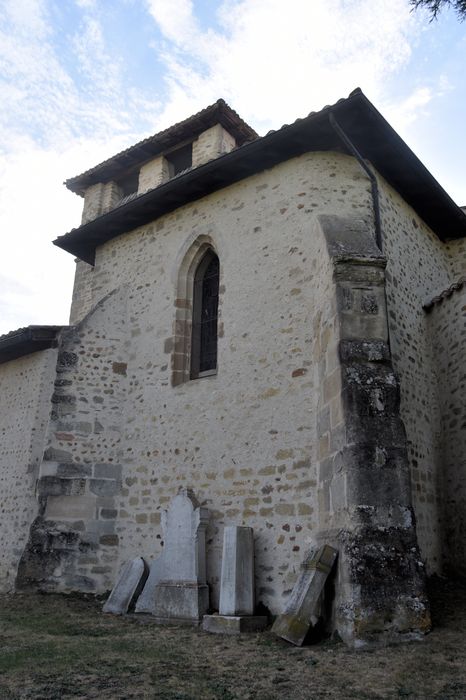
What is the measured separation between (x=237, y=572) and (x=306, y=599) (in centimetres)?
136

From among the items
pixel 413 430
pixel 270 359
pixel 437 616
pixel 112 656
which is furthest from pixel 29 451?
pixel 437 616

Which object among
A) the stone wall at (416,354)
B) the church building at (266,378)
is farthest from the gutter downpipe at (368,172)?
the stone wall at (416,354)

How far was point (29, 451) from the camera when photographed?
30.8ft

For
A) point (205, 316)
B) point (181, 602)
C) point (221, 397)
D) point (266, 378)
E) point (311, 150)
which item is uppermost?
point (311, 150)

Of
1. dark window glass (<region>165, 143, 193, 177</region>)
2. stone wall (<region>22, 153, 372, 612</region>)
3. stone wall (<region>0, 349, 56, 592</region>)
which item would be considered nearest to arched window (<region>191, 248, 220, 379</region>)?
stone wall (<region>22, 153, 372, 612</region>)

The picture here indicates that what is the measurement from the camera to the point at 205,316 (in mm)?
9109

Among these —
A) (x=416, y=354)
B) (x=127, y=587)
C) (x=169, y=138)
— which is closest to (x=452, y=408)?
(x=416, y=354)

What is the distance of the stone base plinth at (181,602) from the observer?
6598 millimetres

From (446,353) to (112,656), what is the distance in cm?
623

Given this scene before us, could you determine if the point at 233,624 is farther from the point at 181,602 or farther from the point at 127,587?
the point at 127,587

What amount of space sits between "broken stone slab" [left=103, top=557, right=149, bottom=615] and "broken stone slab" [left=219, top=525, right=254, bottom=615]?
153cm

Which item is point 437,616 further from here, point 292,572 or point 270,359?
point 270,359

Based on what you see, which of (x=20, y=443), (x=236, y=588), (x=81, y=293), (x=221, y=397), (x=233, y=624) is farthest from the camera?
(x=81, y=293)

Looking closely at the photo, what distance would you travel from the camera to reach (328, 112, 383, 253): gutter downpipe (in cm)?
764
